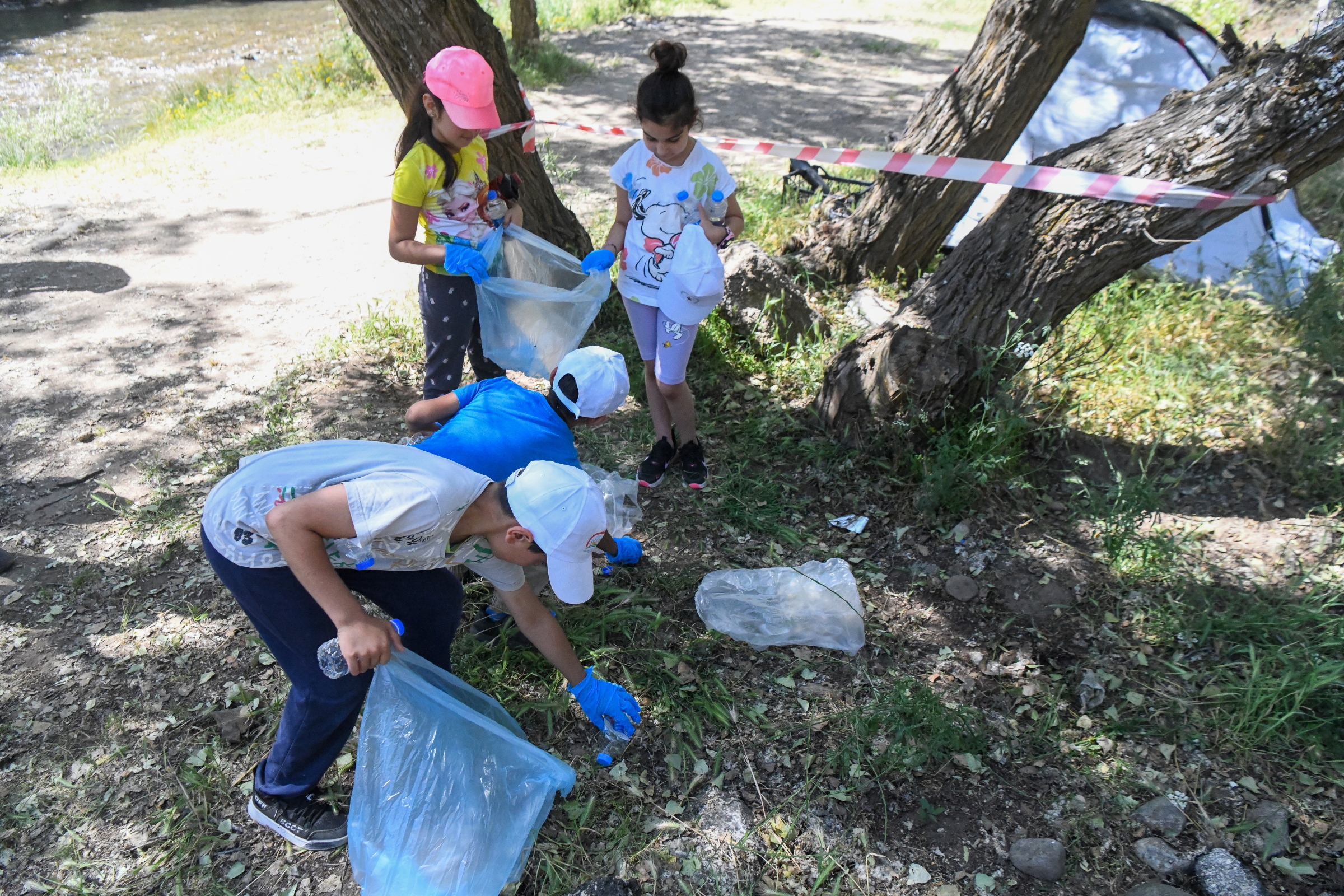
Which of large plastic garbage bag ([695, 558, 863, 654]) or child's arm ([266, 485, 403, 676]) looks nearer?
child's arm ([266, 485, 403, 676])

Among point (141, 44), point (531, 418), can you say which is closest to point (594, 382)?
point (531, 418)

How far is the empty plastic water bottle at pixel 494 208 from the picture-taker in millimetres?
2741

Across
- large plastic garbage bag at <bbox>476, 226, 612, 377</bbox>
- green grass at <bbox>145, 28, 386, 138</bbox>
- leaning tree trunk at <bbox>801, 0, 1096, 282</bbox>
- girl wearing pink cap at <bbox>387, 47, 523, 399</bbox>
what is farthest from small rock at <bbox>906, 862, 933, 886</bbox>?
green grass at <bbox>145, 28, 386, 138</bbox>

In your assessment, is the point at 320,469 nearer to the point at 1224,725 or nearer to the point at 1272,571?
the point at 1224,725

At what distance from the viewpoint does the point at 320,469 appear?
5.11 feet

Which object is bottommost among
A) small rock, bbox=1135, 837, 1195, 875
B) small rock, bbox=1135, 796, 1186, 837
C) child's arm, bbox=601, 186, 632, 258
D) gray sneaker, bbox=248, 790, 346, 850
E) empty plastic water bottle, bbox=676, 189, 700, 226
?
gray sneaker, bbox=248, 790, 346, 850

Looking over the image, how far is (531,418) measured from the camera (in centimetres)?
193

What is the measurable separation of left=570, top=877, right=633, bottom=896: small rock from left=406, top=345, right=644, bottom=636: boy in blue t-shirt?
77 cm

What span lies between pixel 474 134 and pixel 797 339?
173 cm

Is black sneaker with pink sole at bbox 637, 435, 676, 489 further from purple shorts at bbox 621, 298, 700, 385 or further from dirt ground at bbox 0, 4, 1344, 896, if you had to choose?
purple shorts at bbox 621, 298, 700, 385

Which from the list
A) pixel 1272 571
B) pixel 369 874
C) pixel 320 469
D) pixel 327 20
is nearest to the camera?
pixel 320 469

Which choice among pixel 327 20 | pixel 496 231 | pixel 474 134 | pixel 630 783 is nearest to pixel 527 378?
pixel 496 231

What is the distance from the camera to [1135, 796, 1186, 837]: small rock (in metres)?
1.92

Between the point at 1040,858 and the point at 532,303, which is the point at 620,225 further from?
the point at 1040,858
